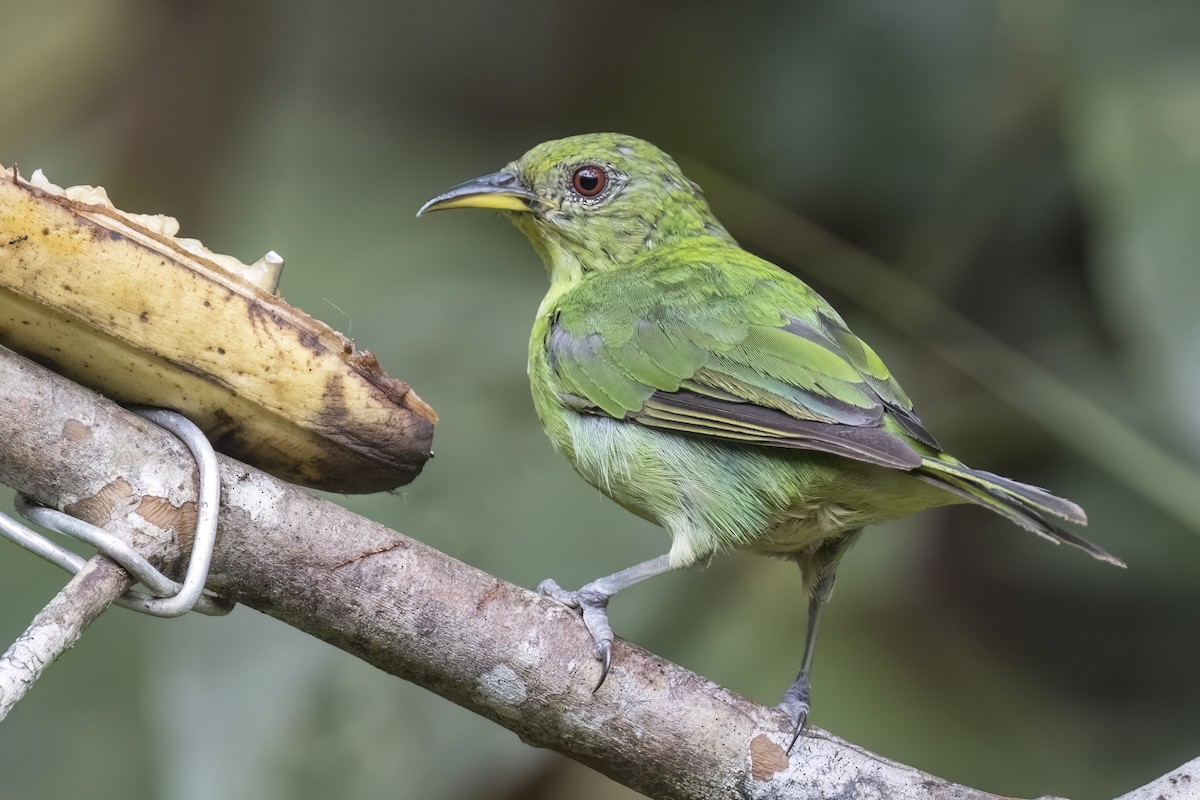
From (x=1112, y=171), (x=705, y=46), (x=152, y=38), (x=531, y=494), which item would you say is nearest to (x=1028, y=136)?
(x=1112, y=171)

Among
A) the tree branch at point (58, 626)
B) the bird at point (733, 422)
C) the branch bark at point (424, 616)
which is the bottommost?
the tree branch at point (58, 626)

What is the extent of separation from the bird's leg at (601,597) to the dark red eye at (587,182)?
1.12 metres

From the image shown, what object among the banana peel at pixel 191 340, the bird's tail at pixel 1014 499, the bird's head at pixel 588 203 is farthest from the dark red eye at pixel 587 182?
the banana peel at pixel 191 340

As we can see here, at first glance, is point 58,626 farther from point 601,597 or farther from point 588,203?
point 588,203

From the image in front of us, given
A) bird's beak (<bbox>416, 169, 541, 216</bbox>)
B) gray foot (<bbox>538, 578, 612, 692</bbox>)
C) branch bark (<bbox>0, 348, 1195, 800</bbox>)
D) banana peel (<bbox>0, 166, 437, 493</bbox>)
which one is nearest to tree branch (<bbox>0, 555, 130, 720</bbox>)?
branch bark (<bbox>0, 348, 1195, 800</bbox>)

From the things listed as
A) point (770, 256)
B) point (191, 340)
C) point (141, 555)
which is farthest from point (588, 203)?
point (141, 555)

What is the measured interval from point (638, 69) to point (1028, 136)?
4.63 ft

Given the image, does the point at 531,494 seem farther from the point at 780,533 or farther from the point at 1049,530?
the point at 1049,530

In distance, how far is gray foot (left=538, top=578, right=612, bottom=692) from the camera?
193 cm

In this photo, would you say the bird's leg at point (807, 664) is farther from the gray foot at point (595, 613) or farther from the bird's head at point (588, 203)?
the bird's head at point (588, 203)

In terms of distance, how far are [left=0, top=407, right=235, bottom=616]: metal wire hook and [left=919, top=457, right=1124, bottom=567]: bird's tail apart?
120 cm

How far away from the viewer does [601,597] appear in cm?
238

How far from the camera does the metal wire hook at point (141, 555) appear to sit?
1.54m

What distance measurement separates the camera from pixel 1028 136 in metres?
4.24
